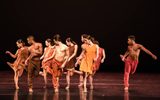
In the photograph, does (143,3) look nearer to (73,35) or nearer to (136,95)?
(73,35)

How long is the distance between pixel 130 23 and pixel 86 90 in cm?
819

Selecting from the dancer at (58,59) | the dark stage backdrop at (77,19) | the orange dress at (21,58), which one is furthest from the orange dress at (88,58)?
the dark stage backdrop at (77,19)

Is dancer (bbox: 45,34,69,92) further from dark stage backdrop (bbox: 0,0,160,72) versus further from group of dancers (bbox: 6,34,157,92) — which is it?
dark stage backdrop (bbox: 0,0,160,72)

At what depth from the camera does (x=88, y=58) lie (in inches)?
551

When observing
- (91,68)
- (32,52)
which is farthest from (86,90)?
(32,52)

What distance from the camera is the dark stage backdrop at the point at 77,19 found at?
2209 cm

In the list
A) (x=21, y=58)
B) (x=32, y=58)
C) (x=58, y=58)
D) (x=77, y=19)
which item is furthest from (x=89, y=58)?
(x=77, y=19)

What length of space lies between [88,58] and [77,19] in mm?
8320

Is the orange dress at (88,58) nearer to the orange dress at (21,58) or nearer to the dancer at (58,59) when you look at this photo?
the dancer at (58,59)

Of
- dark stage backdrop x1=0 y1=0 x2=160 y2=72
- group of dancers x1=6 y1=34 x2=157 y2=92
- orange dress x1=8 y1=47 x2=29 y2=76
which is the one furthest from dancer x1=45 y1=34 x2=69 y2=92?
dark stage backdrop x1=0 y1=0 x2=160 y2=72

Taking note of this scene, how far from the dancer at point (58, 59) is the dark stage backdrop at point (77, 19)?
819cm

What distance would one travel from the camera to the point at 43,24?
22.2m

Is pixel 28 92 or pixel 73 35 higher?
pixel 73 35

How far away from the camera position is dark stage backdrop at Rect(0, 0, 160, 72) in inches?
870
